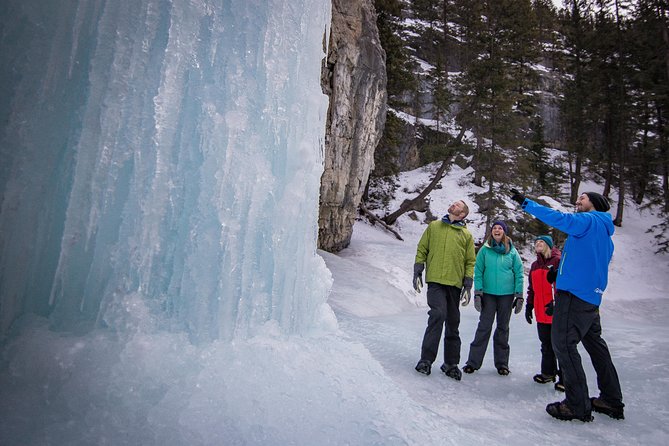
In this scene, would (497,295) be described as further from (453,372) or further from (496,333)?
(453,372)

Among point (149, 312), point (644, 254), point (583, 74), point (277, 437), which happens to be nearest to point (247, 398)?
point (277, 437)

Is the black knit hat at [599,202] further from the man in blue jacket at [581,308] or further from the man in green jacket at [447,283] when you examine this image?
the man in green jacket at [447,283]

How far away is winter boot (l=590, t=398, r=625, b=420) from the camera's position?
2760 mm

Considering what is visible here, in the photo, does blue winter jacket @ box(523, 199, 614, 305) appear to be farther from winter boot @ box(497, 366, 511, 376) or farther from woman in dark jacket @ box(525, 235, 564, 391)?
winter boot @ box(497, 366, 511, 376)

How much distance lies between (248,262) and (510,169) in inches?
581

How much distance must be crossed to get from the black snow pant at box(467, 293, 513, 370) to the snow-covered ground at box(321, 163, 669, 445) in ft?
0.49

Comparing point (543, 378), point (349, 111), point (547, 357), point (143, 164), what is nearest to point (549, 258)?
point (547, 357)

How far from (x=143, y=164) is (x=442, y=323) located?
2951 mm

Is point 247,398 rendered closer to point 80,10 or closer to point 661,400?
point 80,10

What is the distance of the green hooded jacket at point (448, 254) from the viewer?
144 inches

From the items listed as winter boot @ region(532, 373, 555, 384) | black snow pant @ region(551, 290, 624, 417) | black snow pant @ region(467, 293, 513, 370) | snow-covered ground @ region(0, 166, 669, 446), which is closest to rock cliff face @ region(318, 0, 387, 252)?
black snow pant @ region(467, 293, 513, 370)

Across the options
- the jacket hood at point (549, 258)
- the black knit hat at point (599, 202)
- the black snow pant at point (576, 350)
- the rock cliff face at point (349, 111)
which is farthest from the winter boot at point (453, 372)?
the rock cliff face at point (349, 111)

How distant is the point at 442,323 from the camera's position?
141 inches

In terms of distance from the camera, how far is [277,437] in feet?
4.36
